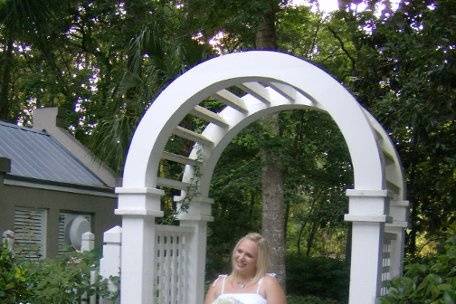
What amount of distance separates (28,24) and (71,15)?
30.8 feet

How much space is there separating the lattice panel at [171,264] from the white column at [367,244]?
189 centimetres

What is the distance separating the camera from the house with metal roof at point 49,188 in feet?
39.9

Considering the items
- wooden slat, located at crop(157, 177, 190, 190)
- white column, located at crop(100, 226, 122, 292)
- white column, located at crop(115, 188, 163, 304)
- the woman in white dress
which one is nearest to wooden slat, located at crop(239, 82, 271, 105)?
wooden slat, located at crop(157, 177, 190, 190)

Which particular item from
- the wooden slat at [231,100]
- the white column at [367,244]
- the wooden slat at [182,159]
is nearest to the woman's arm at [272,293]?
the white column at [367,244]

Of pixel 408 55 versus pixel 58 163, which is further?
pixel 58 163

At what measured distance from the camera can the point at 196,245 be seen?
22.9 feet

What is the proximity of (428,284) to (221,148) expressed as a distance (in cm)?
292

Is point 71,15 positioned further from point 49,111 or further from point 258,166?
point 258,166

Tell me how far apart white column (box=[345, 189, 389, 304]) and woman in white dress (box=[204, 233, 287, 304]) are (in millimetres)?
1078

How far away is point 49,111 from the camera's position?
52.0 feet

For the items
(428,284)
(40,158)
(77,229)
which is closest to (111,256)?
(428,284)

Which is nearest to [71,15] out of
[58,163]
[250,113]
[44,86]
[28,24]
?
[44,86]

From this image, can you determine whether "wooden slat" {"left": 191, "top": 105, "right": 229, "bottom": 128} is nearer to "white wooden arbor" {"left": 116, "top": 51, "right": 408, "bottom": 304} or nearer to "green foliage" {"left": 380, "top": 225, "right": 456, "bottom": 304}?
"white wooden arbor" {"left": 116, "top": 51, "right": 408, "bottom": 304}

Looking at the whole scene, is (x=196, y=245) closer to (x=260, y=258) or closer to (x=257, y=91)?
(x=257, y=91)
